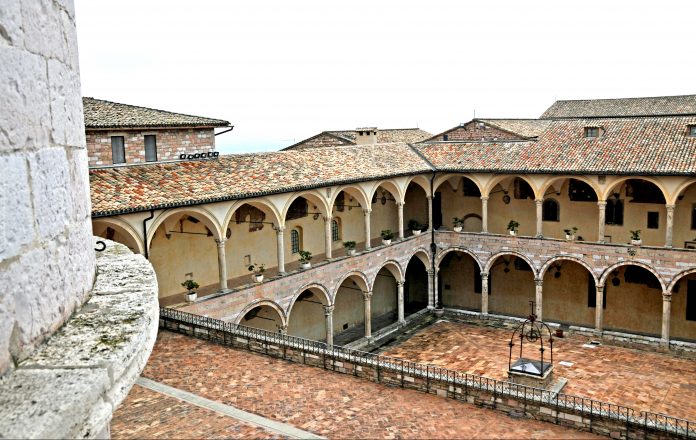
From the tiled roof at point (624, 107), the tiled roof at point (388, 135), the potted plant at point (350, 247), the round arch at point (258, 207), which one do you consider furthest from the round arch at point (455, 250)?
the tiled roof at point (624, 107)

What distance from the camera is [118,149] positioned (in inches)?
925

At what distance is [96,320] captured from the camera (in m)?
2.80

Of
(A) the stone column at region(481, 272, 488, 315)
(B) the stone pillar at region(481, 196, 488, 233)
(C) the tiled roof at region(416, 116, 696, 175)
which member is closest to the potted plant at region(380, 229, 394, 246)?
(C) the tiled roof at region(416, 116, 696, 175)

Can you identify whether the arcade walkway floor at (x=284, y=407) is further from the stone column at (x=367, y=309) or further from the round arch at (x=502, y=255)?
the round arch at (x=502, y=255)

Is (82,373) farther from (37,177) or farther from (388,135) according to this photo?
(388,135)

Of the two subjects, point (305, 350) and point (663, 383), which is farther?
point (663, 383)

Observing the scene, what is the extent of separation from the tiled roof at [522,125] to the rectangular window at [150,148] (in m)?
19.0

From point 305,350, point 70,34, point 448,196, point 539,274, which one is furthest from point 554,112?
point 70,34

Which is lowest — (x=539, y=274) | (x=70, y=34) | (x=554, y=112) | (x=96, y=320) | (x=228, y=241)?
(x=539, y=274)

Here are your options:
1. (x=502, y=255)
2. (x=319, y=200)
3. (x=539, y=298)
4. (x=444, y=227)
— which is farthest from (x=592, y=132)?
(x=319, y=200)

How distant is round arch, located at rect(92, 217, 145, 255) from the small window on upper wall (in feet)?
72.1

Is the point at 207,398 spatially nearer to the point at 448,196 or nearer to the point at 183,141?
the point at 183,141

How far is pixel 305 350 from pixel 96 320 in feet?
40.0

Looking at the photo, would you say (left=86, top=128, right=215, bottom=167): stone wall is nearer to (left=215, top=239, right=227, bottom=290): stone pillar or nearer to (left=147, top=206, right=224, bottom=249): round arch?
(left=147, top=206, right=224, bottom=249): round arch
